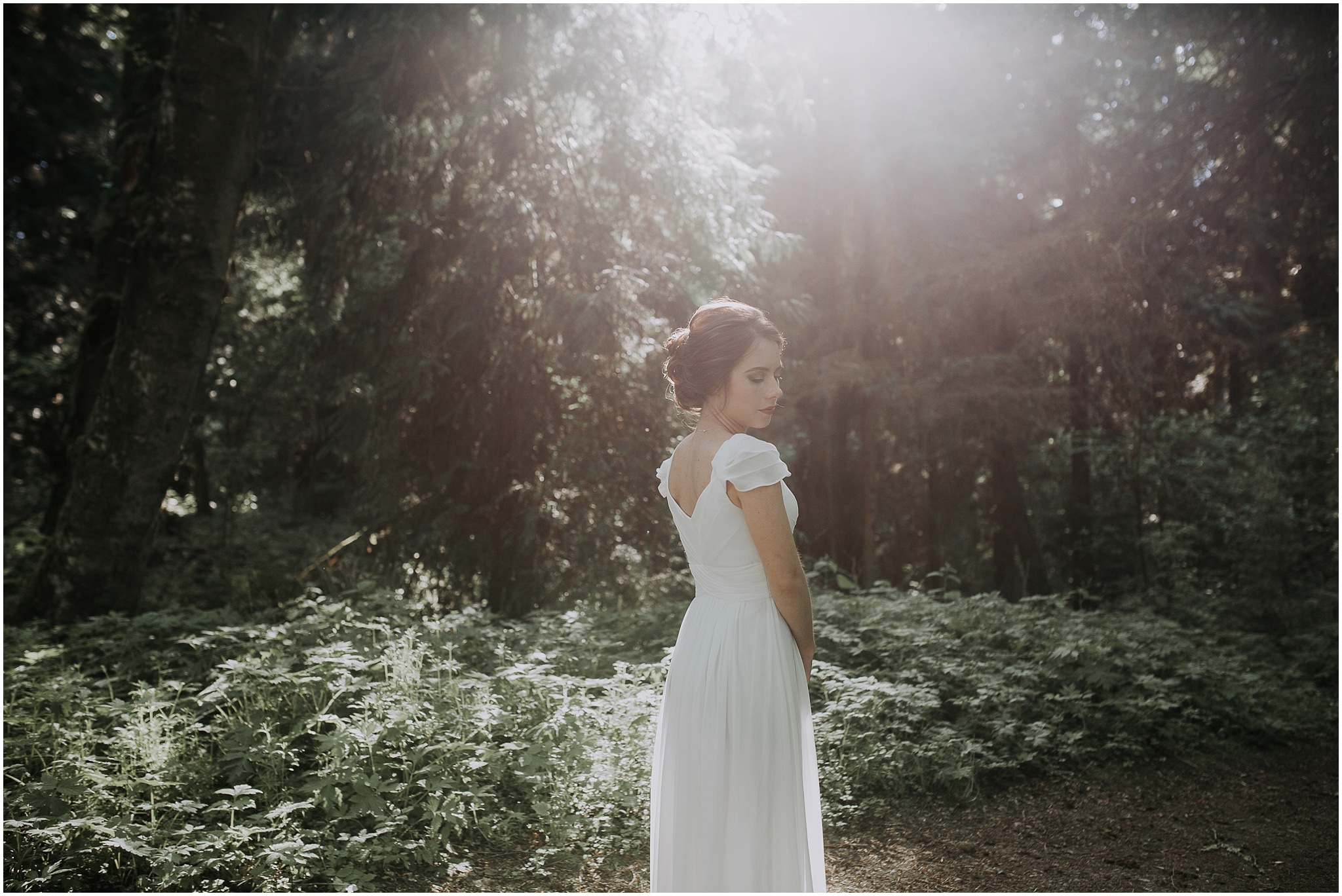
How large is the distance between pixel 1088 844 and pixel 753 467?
11.5ft

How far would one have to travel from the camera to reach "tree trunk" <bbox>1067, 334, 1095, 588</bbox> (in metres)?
12.3

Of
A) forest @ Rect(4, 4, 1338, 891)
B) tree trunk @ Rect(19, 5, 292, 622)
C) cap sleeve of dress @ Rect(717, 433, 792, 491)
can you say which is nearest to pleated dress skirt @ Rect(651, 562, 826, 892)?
cap sleeve of dress @ Rect(717, 433, 792, 491)

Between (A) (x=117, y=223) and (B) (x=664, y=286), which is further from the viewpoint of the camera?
(A) (x=117, y=223)

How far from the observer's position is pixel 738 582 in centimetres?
274

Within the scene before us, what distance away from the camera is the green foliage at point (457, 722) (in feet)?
12.4

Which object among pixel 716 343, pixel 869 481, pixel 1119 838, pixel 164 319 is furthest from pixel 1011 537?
pixel 716 343

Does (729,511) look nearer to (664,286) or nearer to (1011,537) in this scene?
(664,286)

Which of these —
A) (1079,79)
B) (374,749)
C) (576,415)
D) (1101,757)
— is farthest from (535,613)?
(1079,79)

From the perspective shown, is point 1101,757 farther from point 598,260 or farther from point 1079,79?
point 1079,79

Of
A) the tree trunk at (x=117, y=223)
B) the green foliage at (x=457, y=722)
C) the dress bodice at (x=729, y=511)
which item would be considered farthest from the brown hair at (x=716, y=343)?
the tree trunk at (x=117, y=223)

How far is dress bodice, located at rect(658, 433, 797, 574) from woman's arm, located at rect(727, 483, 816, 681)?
0.10 ft

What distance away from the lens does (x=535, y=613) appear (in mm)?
7633

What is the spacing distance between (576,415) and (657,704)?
3.86 metres

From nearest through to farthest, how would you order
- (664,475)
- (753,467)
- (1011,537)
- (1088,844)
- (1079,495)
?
1. (753,467)
2. (664,475)
3. (1088,844)
4. (1011,537)
5. (1079,495)
